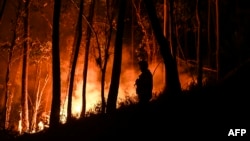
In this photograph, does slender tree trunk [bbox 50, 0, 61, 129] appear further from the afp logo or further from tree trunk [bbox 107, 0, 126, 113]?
the afp logo

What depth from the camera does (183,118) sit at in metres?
11.5

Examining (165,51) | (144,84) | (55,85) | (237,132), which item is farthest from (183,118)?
(55,85)

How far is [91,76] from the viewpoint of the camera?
3872cm

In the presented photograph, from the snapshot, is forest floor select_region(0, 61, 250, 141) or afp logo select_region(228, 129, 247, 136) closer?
afp logo select_region(228, 129, 247, 136)

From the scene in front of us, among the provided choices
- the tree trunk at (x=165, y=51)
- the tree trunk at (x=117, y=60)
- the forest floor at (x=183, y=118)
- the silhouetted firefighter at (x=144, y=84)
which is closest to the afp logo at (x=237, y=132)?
the forest floor at (x=183, y=118)

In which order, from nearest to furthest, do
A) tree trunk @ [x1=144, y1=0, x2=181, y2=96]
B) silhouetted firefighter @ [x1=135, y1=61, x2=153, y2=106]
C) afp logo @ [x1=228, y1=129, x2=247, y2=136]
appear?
1. afp logo @ [x1=228, y1=129, x2=247, y2=136]
2. silhouetted firefighter @ [x1=135, y1=61, x2=153, y2=106]
3. tree trunk @ [x1=144, y1=0, x2=181, y2=96]

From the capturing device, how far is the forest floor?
10602mm

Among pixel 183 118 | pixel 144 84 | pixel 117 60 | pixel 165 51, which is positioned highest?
pixel 117 60

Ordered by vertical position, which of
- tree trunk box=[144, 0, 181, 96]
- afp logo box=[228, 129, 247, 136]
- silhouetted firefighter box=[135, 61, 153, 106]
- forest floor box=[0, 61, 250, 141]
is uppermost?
tree trunk box=[144, 0, 181, 96]

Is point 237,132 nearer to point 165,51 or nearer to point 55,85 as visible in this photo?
point 165,51

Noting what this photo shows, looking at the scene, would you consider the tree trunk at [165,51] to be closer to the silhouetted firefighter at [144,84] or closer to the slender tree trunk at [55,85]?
the silhouetted firefighter at [144,84]

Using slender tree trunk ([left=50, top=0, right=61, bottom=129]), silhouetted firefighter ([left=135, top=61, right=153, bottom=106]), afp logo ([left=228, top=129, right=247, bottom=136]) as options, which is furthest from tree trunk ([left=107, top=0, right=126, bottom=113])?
afp logo ([left=228, top=129, right=247, bottom=136])

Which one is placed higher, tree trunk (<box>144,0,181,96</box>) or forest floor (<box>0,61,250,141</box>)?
tree trunk (<box>144,0,181,96</box>)

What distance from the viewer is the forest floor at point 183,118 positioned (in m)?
10.6
